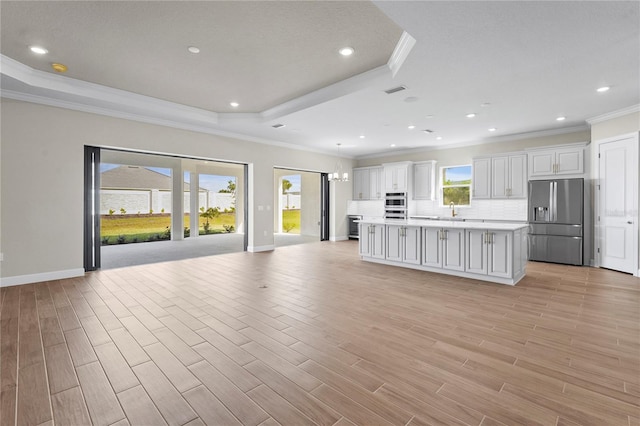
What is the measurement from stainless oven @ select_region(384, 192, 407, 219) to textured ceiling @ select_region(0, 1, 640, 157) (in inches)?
127

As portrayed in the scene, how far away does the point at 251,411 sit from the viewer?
171cm

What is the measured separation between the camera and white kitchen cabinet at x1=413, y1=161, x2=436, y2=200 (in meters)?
8.48

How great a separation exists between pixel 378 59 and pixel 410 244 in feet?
10.6

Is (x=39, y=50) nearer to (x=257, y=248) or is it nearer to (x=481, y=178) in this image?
(x=257, y=248)

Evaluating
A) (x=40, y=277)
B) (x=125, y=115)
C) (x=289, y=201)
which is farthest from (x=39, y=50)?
(x=289, y=201)

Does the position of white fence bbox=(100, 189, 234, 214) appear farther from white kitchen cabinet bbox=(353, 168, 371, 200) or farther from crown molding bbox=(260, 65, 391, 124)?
crown molding bbox=(260, 65, 391, 124)

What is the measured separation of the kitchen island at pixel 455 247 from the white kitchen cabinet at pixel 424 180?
3.30 metres

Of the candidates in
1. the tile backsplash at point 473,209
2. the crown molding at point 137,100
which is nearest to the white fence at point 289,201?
the tile backsplash at point 473,209

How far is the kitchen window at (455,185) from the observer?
8008 mm

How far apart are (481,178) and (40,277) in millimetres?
8999

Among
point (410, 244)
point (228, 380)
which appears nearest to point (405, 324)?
point (228, 380)

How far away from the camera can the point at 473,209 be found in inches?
305

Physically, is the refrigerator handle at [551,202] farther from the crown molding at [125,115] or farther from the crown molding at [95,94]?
the crown molding at [95,94]

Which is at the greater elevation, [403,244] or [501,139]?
[501,139]
